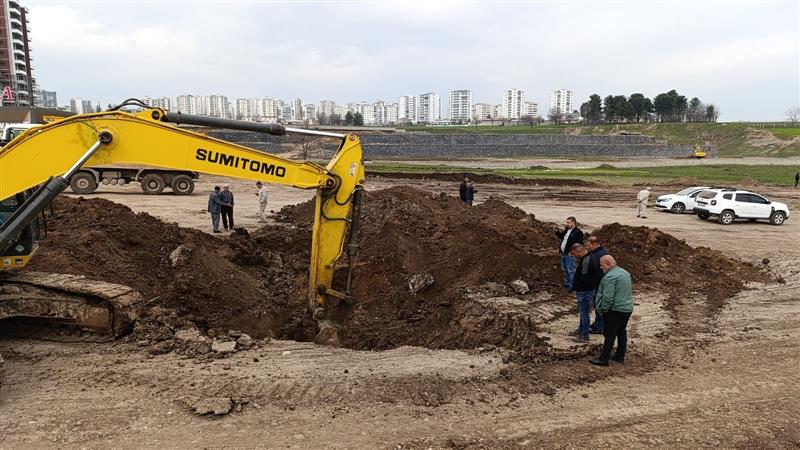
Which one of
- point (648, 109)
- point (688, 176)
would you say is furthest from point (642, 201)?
point (648, 109)

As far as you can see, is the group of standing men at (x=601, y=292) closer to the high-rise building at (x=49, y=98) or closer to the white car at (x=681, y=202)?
the white car at (x=681, y=202)

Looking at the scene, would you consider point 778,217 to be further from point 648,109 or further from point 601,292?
point 648,109

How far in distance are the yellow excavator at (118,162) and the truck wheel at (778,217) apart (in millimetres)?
20076

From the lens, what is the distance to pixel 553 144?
236ft

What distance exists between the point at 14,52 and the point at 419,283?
357 ft

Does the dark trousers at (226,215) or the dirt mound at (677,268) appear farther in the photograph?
the dark trousers at (226,215)

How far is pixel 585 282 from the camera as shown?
8164 mm

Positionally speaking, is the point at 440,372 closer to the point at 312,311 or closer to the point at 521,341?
the point at 521,341

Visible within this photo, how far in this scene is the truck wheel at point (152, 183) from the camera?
25.4 m

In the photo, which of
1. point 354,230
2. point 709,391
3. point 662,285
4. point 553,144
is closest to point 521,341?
point 709,391

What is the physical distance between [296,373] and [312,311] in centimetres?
171

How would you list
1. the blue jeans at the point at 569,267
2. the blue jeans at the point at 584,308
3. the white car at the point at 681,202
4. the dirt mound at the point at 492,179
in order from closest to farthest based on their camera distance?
the blue jeans at the point at 584,308 < the blue jeans at the point at 569,267 < the white car at the point at 681,202 < the dirt mound at the point at 492,179

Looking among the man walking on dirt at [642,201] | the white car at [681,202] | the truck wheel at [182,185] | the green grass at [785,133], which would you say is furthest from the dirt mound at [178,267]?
the green grass at [785,133]

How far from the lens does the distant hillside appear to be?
73113mm
